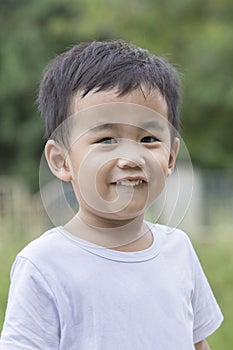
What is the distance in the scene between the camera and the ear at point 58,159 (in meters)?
1.88

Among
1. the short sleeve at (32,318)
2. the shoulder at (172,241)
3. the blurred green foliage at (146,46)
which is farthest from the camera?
the blurred green foliage at (146,46)

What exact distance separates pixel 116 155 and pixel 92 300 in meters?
0.29

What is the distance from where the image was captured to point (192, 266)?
78.7 inches

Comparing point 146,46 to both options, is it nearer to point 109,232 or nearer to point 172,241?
point 172,241

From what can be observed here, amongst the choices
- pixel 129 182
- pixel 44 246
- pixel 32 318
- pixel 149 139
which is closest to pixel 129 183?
pixel 129 182

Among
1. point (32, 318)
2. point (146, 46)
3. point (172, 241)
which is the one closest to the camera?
point (32, 318)

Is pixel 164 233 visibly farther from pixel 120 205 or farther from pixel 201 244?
pixel 201 244

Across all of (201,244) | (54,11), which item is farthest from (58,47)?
(201,244)

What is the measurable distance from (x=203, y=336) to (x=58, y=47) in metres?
14.5

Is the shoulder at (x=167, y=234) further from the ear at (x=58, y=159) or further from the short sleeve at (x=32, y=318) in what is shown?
the short sleeve at (x=32, y=318)

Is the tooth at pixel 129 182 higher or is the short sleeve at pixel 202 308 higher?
the tooth at pixel 129 182

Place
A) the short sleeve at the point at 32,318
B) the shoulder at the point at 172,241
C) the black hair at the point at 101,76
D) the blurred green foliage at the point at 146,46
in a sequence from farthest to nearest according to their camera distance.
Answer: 1. the blurred green foliage at the point at 146,46
2. the shoulder at the point at 172,241
3. the black hair at the point at 101,76
4. the short sleeve at the point at 32,318

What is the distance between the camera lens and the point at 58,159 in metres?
1.90

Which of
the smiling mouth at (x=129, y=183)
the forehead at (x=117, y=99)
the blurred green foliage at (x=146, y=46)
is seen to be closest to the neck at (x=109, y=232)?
the smiling mouth at (x=129, y=183)
